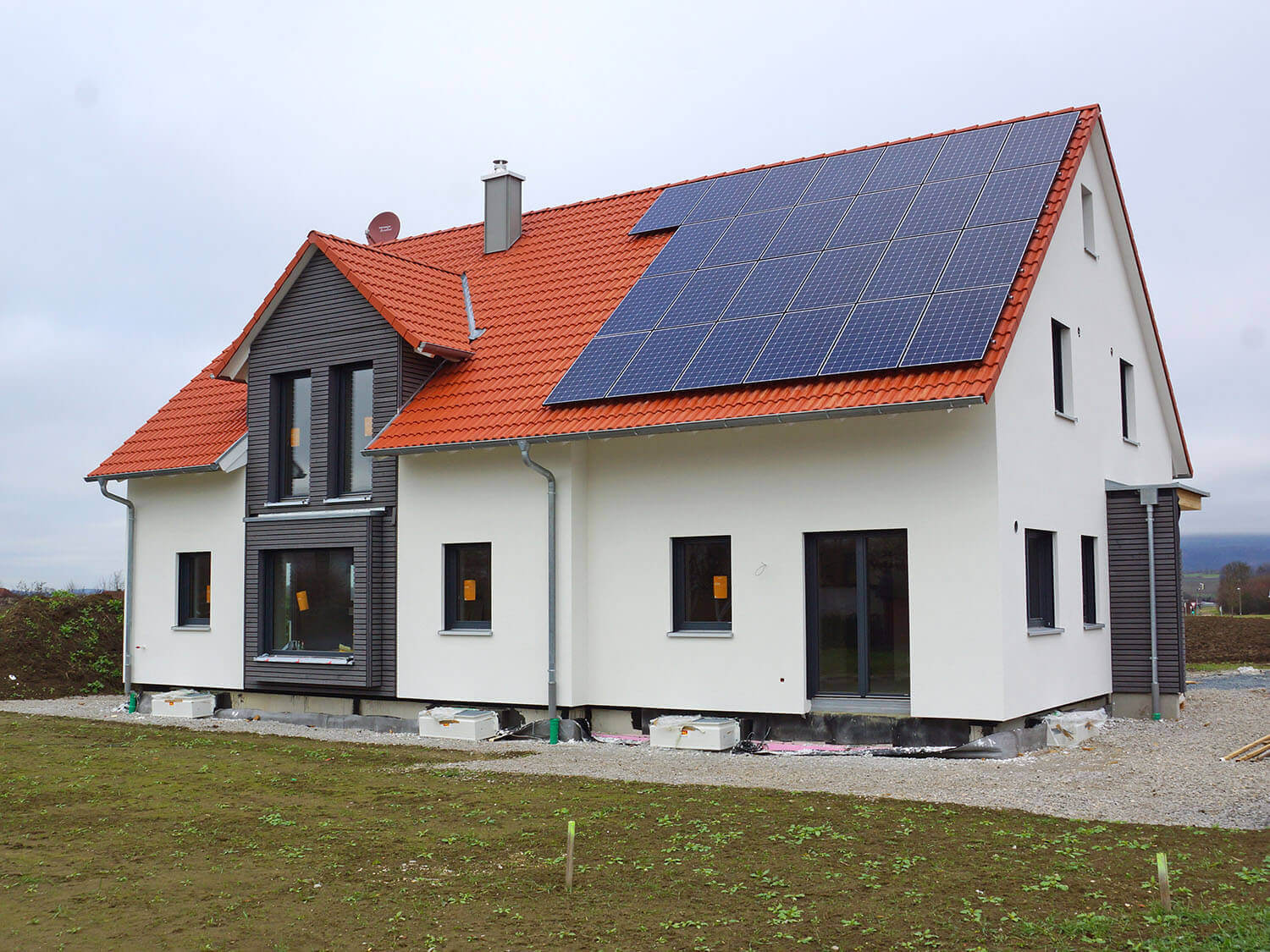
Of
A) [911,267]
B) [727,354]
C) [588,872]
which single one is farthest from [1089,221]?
[588,872]

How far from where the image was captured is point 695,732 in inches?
520

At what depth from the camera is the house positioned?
40.9 feet

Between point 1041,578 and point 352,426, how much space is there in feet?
31.0

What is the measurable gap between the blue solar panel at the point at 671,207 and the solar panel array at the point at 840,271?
0.21 metres

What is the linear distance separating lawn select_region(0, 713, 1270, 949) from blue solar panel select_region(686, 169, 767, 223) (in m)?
9.22

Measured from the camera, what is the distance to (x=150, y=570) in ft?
61.2

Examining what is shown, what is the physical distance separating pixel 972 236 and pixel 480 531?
7.03 metres

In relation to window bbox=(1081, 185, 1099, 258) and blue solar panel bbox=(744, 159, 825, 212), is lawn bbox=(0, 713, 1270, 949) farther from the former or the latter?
window bbox=(1081, 185, 1099, 258)

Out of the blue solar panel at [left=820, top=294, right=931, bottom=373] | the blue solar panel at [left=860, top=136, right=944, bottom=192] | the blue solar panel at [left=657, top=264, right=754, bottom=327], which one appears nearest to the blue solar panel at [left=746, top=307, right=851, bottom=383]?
the blue solar panel at [left=820, top=294, right=931, bottom=373]

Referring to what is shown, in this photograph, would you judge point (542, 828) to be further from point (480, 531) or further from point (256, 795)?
point (480, 531)

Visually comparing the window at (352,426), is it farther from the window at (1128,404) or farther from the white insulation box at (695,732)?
the window at (1128,404)

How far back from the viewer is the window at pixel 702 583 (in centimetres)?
1366

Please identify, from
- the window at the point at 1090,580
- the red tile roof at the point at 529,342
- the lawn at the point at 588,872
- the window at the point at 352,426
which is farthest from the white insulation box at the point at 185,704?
the window at the point at 1090,580

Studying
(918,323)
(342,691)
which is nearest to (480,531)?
(342,691)
